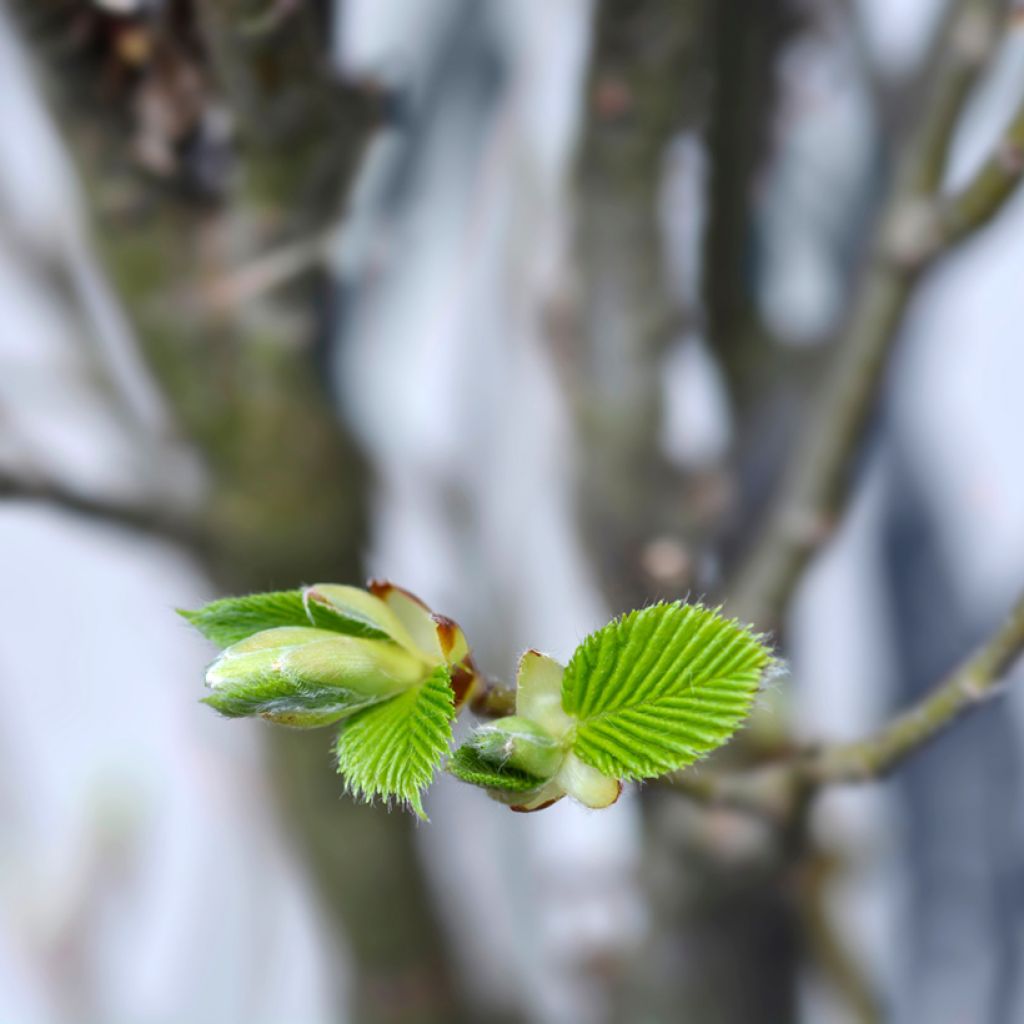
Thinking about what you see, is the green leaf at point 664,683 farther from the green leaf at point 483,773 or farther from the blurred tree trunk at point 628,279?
the blurred tree trunk at point 628,279

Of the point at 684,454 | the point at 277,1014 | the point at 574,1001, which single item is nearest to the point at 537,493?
the point at 684,454

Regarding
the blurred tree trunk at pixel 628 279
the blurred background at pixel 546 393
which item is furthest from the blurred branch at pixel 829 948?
the blurred tree trunk at pixel 628 279

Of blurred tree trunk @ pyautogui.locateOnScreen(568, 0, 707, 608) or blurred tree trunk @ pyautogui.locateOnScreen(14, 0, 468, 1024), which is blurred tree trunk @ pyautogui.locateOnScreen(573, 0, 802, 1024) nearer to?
blurred tree trunk @ pyautogui.locateOnScreen(568, 0, 707, 608)

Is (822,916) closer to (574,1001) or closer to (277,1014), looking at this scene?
(574,1001)

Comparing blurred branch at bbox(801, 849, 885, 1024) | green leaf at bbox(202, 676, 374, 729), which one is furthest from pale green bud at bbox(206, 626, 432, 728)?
blurred branch at bbox(801, 849, 885, 1024)

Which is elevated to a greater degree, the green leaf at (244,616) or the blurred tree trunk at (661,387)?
the blurred tree trunk at (661,387)

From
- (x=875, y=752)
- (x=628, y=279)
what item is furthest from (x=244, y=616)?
(x=628, y=279)

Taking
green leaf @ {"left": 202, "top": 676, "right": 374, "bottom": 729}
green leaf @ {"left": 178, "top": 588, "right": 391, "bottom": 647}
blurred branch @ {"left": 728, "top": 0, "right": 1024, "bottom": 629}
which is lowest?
green leaf @ {"left": 202, "top": 676, "right": 374, "bottom": 729}
